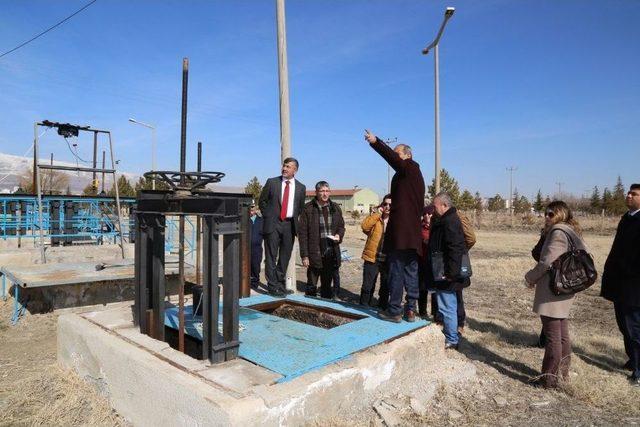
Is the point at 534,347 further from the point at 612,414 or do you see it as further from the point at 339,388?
the point at 339,388

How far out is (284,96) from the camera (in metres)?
6.61

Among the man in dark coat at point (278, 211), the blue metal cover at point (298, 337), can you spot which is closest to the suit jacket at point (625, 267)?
the blue metal cover at point (298, 337)

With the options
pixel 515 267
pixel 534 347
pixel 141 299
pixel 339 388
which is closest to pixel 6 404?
pixel 141 299

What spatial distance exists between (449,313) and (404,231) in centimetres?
108

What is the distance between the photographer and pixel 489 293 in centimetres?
891

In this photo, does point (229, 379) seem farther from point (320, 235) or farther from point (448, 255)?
point (320, 235)

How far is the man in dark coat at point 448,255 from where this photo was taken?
4.67 m

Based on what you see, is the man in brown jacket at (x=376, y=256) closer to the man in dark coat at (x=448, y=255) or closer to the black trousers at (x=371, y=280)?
the black trousers at (x=371, y=280)

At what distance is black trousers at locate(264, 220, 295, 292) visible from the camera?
6.13 meters

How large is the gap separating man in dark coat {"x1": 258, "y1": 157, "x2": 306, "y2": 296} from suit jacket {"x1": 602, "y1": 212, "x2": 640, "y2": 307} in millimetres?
3659

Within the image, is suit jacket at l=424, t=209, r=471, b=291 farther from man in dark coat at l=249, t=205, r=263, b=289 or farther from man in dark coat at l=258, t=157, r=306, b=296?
man in dark coat at l=249, t=205, r=263, b=289

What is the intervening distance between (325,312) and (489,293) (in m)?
4.93

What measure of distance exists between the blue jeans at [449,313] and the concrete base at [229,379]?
1.14 feet

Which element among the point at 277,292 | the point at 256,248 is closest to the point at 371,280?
the point at 277,292
